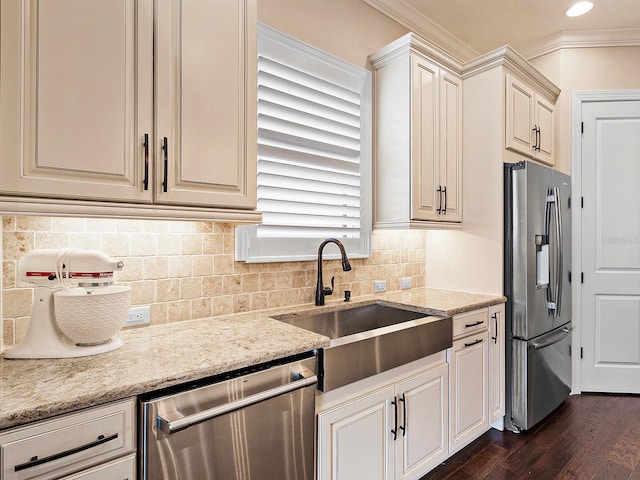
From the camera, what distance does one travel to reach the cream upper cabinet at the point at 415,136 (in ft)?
7.88

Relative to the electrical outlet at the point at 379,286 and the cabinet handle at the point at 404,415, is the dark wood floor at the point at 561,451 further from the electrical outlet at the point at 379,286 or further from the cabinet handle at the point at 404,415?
the electrical outlet at the point at 379,286

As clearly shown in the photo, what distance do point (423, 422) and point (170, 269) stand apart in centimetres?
147

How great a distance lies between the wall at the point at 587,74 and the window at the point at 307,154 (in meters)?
1.95

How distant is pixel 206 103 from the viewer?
1.46 metres

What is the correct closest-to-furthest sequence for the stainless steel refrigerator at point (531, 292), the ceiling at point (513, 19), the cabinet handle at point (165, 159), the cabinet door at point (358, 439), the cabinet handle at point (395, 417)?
the cabinet handle at point (165, 159) < the cabinet door at point (358, 439) < the cabinet handle at point (395, 417) < the stainless steel refrigerator at point (531, 292) < the ceiling at point (513, 19)

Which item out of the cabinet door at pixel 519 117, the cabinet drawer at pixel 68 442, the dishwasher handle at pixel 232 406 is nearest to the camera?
the cabinet drawer at pixel 68 442

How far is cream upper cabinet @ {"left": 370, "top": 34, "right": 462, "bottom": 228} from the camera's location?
7.88ft

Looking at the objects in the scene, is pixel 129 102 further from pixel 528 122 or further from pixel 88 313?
pixel 528 122

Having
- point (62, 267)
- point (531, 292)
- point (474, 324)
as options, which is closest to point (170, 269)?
point (62, 267)

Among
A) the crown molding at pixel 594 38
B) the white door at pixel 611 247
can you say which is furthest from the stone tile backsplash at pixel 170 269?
the crown molding at pixel 594 38

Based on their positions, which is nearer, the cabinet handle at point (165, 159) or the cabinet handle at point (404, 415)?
the cabinet handle at point (165, 159)

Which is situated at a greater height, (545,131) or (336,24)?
(336,24)

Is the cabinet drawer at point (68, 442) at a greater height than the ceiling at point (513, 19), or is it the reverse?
the ceiling at point (513, 19)

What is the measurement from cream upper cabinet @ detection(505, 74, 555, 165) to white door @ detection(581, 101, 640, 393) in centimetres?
40
